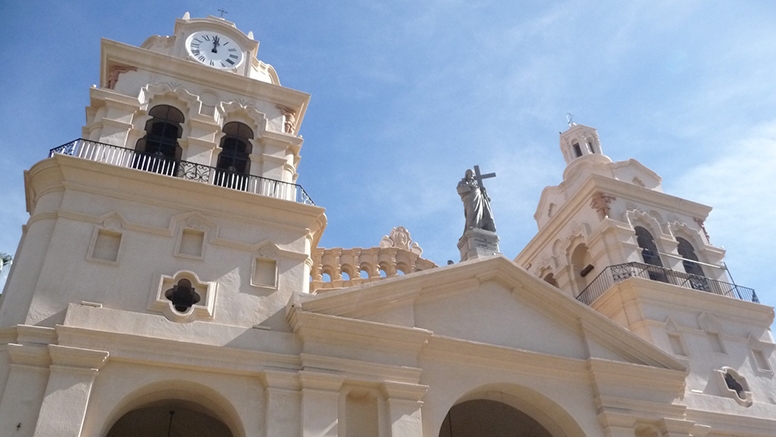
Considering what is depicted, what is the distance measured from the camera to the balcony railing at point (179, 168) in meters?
14.6

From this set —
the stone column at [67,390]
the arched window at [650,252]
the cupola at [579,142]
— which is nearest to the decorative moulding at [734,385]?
the arched window at [650,252]

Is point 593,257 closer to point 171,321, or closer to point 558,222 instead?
point 558,222

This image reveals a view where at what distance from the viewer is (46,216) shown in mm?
13375

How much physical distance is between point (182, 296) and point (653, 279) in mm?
13677

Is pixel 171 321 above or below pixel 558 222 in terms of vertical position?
below

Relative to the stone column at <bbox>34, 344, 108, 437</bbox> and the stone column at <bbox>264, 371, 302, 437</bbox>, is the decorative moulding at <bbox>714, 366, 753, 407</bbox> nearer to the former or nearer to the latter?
the stone column at <bbox>264, 371, 302, 437</bbox>

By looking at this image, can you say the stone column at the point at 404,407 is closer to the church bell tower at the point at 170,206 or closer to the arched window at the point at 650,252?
the church bell tower at the point at 170,206

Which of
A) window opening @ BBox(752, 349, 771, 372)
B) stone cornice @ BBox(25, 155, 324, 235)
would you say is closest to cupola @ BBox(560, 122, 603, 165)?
window opening @ BBox(752, 349, 771, 372)

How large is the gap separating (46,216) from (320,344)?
6.06 metres

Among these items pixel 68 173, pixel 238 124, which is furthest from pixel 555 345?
pixel 68 173

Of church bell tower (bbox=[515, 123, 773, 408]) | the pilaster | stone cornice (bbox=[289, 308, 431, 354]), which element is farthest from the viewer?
church bell tower (bbox=[515, 123, 773, 408])

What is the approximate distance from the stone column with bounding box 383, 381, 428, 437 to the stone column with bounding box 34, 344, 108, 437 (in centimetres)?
516

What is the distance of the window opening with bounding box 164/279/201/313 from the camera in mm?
13016

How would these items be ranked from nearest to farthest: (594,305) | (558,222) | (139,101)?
1. (139,101)
2. (594,305)
3. (558,222)
